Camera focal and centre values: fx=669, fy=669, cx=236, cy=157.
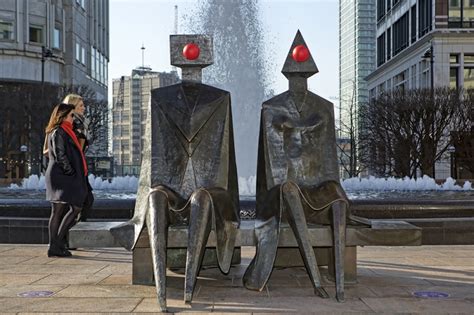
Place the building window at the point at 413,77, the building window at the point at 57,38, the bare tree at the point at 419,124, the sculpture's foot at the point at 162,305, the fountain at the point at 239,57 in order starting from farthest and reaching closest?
the building window at the point at 57,38 → the building window at the point at 413,77 → the bare tree at the point at 419,124 → the fountain at the point at 239,57 → the sculpture's foot at the point at 162,305

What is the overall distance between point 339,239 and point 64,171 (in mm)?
3914

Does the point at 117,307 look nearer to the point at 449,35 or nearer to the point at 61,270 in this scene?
the point at 61,270

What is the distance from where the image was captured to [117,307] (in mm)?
5707

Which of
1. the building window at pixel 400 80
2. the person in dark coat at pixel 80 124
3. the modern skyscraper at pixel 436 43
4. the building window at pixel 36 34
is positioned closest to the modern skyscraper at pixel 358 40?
the building window at pixel 400 80

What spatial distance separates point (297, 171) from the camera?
681 centimetres

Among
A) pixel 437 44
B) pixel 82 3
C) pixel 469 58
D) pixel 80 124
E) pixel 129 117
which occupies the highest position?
pixel 82 3

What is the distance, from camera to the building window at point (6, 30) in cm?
5128

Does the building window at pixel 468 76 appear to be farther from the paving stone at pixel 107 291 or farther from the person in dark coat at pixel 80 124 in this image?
the paving stone at pixel 107 291

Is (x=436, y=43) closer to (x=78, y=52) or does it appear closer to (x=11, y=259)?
(x=78, y=52)

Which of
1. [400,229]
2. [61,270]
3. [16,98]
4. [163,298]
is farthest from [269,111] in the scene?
[16,98]

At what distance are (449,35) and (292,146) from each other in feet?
156

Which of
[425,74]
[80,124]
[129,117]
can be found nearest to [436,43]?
[425,74]

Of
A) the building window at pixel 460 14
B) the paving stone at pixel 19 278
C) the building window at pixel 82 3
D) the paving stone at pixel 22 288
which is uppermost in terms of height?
the building window at pixel 82 3

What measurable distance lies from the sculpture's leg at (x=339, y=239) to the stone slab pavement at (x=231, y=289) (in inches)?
6.3
